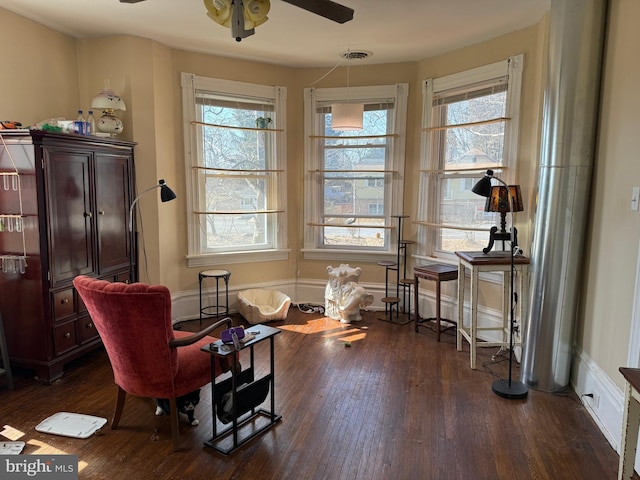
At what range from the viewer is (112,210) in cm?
360

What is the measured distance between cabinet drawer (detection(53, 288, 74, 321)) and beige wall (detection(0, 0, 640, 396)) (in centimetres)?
101

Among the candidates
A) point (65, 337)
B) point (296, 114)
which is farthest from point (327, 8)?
point (65, 337)

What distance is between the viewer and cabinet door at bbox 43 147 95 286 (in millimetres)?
2977

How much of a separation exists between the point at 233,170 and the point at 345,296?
5.72ft

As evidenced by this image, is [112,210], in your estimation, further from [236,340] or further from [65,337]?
[236,340]

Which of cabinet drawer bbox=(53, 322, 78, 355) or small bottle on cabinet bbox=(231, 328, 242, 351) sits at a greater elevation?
small bottle on cabinet bbox=(231, 328, 242, 351)

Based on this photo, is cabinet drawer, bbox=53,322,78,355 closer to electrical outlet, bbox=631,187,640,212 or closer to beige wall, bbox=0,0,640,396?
beige wall, bbox=0,0,640,396

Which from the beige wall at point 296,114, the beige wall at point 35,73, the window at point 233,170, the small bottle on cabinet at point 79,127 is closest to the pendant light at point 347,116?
the beige wall at point 296,114

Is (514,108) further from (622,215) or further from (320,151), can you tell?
(320,151)

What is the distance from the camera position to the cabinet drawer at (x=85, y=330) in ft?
10.7

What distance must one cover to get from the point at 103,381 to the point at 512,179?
3.59 metres

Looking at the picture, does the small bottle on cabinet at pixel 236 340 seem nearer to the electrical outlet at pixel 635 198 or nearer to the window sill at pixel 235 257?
the electrical outlet at pixel 635 198

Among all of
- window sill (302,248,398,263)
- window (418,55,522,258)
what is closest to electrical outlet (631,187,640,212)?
window (418,55,522,258)

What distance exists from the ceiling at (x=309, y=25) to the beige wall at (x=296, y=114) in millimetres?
139
